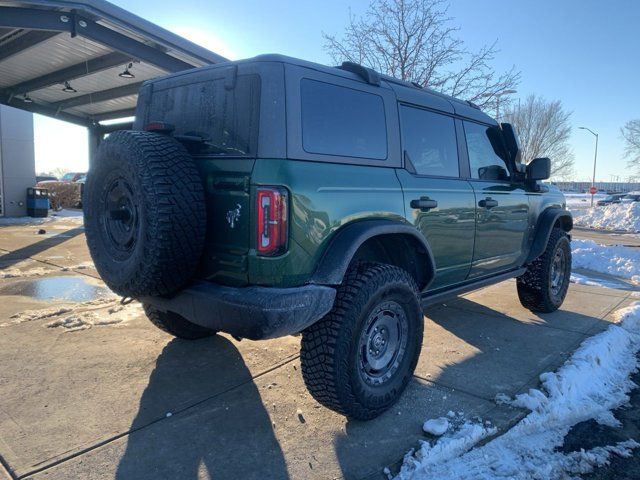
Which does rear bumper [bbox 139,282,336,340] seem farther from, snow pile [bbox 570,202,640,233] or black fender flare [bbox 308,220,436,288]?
snow pile [bbox 570,202,640,233]

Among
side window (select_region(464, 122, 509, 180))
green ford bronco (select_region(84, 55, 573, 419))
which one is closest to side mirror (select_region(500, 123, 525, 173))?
side window (select_region(464, 122, 509, 180))

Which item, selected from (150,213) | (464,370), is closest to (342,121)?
(150,213)

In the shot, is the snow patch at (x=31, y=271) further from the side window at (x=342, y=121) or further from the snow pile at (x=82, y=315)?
the side window at (x=342, y=121)

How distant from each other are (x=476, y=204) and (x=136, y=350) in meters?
3.17

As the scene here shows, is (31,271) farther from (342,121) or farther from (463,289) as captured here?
(463,289)

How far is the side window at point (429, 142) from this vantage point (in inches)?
140

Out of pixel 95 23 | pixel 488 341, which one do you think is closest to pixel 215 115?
pixel 488 341

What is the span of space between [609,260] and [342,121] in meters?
8.32

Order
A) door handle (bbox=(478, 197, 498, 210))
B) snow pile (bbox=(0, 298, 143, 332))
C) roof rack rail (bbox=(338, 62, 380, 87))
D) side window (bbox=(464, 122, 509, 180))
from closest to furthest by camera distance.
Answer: roof rack rail (bbox=(338, 62, 380, 87)) → door handle (bbox=(478, 197, 498, 210)) → side window (bbox=(464, 122, 509, 180)) → snow pile (bbox=(0, 298, 143, 332))

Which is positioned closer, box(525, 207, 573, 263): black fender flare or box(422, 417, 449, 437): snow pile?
box(422, 417, 449, 437): snow pile

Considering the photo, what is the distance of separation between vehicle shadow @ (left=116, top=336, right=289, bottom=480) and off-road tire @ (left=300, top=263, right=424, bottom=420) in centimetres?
45

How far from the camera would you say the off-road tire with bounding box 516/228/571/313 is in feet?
17.3

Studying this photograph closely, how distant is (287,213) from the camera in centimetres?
251

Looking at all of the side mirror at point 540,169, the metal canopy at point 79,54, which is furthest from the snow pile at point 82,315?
the metal canopy at point 79,54
